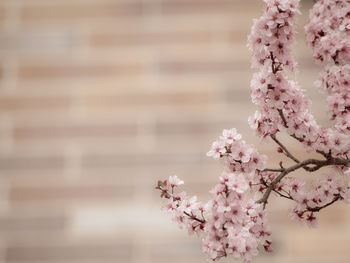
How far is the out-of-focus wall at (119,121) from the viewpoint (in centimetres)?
188

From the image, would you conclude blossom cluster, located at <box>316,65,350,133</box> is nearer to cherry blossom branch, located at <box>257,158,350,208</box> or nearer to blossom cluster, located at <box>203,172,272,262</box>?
cherry blossom branch, located at <box>257,158,350,208</box>

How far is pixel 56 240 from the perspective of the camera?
1.90 metres

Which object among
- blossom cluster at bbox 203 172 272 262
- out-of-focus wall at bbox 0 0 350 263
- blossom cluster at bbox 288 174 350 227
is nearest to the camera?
blossom cluster at bbox 203 172 272 262

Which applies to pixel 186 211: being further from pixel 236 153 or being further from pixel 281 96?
pixel 281 96

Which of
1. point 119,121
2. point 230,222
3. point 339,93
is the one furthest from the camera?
point 119,121

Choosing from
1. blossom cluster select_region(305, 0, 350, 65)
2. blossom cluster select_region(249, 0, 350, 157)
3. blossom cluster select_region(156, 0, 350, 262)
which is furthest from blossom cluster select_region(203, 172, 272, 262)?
blossom cluster select_region(305, 0, 350, 65)

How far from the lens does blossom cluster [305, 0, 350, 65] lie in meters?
0.98

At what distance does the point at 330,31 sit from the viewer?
100 cm

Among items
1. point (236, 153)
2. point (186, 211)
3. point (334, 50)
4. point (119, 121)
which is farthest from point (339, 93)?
point (119, 121)

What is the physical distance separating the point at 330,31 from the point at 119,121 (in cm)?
105

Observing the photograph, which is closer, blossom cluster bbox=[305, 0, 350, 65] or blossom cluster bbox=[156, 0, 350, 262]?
blossom cluster bbox=[156, 0, 350, 262]

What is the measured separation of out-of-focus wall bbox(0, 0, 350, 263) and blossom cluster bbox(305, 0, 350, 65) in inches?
34.6

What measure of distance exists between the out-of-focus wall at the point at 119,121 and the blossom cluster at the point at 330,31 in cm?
88

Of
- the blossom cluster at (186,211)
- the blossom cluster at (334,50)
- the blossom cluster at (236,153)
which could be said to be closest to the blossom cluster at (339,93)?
the blossom cluster at (334,50)
